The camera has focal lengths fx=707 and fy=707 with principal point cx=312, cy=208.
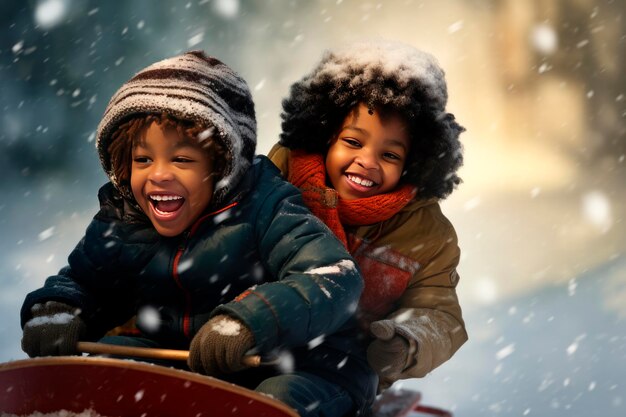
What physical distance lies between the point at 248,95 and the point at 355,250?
57 centimetres

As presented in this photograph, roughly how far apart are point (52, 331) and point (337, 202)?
32.1 inches

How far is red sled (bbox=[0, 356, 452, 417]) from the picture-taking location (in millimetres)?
1230

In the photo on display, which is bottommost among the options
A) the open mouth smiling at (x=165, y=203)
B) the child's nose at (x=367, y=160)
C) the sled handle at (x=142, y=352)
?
the sled handle at (x=142, y=352)

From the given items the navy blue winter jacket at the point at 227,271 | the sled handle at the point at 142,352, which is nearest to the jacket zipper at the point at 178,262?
the navy blue winter jacket at the point at 227,271

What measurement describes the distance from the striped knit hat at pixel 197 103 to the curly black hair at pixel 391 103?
339 millimetres

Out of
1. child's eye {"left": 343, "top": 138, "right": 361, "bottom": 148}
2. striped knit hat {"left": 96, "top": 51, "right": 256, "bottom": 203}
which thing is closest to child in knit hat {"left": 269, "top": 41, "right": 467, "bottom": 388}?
child's eye {"left": 343, "top": 138, "right": 361, "bottom": 148}

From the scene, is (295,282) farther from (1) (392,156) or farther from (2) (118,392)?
(1) (392,156)

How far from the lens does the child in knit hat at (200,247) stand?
1602 mm

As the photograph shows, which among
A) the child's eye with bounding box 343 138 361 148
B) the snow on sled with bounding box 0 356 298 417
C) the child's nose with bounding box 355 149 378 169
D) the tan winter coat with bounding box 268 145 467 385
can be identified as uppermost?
the child's eye with bounding box 343 138 361 148

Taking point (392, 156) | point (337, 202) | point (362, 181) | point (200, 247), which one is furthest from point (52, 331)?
point (392, 156)

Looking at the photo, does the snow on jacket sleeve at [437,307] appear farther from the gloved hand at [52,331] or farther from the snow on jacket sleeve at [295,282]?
the gloved hand at [52,331]

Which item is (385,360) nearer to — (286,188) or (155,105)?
(286,188)

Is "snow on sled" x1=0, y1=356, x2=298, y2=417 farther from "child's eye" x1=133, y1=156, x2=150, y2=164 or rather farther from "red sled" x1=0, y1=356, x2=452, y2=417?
"child's eye" x1=133, y1=156, x2=150, y2=164

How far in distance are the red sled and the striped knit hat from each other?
60 cm
